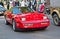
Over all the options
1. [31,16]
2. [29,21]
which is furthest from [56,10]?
[29,21]

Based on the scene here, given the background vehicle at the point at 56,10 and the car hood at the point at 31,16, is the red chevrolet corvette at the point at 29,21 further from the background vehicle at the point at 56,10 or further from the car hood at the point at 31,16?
the background vehicle at the point at 56,10

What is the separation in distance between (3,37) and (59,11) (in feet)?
13.2

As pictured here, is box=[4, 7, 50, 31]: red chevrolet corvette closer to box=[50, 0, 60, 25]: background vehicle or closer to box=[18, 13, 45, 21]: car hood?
box=[18, 13, 45, 21]: car hood

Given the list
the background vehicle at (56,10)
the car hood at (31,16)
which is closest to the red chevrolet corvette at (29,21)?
the car hood at (31,16)

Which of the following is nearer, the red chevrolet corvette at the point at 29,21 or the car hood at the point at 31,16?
the red chevrolet corvette at the point at 29,21

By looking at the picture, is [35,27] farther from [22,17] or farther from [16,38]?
[16,38]

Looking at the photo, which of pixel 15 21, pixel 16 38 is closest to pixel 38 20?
pixel 15 21

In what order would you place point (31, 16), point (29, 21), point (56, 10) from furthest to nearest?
point (56, 10) → point (31, 16) → point (29, 21)

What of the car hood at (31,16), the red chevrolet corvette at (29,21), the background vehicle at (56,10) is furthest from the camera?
the background vehicle at (56,10)

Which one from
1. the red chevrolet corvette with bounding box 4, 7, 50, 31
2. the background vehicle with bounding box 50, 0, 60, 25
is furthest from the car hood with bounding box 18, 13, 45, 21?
the background vehicle with bounding box 50, 0, 60, 25

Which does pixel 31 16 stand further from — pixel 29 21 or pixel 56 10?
pixel 56 10

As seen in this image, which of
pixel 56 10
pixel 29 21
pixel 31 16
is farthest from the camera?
pixel 56 10

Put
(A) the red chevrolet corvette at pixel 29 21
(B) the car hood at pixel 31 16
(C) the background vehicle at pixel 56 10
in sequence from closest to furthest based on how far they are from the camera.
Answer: (A) the red chevrolet corvette at pixel 29 21
(B) the car hood at pixel 31 16
(C) the background vehicle at pixel 56 10

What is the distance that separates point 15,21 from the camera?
10391 millimetres
